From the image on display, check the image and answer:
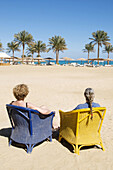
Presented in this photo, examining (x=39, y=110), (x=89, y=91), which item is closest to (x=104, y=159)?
(x=89, y=91)

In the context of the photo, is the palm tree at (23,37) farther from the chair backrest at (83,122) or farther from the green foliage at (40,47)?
the chair backrest at (83,122)

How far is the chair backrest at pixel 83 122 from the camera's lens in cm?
289

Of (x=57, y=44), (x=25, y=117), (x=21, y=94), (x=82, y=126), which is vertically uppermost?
(x=57, y=44)

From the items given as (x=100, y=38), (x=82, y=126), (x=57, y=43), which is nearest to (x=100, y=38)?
(x=100, y=38)

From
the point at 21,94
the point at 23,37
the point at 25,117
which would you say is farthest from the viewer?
the point at 23,37

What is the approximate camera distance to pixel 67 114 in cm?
317

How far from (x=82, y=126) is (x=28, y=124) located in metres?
0.96

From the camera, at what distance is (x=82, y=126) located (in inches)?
119

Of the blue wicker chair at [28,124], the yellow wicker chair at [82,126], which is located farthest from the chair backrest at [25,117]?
the yellow wicker chair at [82,126]

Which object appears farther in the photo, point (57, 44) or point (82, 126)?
point (57, 44)

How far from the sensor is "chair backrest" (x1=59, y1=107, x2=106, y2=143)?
2.89 meters

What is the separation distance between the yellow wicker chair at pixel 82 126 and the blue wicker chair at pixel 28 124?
39 centimetres

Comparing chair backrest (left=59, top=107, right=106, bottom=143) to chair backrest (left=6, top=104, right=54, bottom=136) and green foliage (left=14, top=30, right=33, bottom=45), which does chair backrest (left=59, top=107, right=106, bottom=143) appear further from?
green foliage (left=14, top=30, right=33, bottom=45)

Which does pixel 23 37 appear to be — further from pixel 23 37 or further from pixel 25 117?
pixel 25 117
